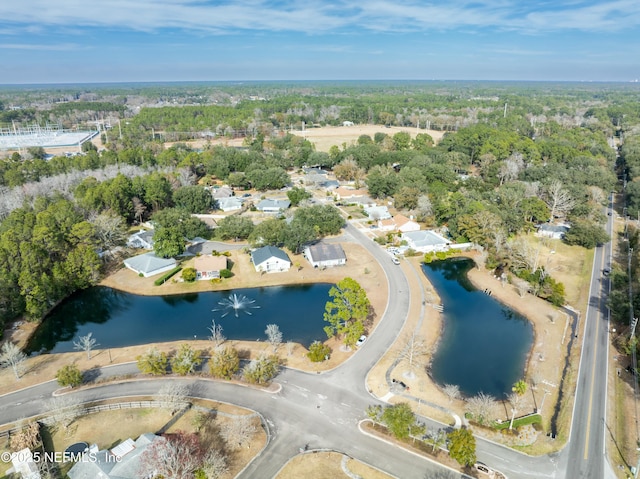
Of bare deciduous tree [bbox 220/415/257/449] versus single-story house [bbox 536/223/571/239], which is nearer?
bare deciduous tree [bbox 220/415/257/449]

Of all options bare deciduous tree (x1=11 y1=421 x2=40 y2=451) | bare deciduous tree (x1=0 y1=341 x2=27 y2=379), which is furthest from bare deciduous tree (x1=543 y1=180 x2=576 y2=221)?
bare deciduous tree (x1=0 y1=341 x2=27 y2=379)

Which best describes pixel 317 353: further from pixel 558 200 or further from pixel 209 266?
pixel 558 200

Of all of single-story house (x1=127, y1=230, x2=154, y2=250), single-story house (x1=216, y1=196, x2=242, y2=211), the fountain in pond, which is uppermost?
single-story house (x1=216, y1=196, x2=242, y2=211)

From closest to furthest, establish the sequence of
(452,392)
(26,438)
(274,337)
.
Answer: (26,438) → (452,392) → (274,337)

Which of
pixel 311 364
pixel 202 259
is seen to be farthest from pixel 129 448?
pixel 202 259

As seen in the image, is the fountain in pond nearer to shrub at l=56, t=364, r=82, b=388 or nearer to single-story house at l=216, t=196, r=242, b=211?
shrub at l=56, t=364, r=82, b=388

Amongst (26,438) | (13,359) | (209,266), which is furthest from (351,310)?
(13,359)
